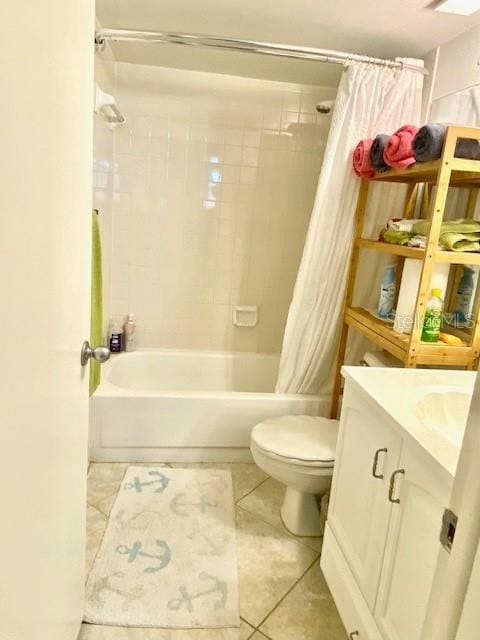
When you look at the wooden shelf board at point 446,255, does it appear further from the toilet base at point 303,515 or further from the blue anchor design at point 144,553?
the blue anchor design at point 144,553

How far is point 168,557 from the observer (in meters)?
1.66

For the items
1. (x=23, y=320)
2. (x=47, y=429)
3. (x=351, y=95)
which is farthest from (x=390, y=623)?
(x=351, y=95)

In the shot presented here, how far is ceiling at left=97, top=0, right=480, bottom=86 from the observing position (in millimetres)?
1715

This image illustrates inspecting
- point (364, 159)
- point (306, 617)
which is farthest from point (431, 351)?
point (306, 617)

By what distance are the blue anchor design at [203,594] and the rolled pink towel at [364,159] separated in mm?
1809

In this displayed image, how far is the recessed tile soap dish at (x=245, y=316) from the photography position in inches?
113

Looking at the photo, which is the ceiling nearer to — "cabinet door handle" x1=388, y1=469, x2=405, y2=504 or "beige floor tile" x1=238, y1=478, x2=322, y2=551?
"cabinet door handle" x1=388, y1=469, x2=405, y2=504

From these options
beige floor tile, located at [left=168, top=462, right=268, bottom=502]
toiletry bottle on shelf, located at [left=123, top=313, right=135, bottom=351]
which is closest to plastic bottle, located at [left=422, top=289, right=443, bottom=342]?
beige floor tile, located at [left=168, top=462, right=268, bottom=502]

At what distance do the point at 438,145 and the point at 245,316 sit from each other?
1.66 metres

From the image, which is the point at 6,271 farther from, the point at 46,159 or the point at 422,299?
the point at 422,299

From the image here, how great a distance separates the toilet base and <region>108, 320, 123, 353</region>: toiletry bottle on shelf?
143 centimetres

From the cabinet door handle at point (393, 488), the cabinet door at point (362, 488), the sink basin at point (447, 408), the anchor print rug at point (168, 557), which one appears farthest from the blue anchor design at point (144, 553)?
the sink basin at point (447, 408)

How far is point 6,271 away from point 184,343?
2285 millimetres

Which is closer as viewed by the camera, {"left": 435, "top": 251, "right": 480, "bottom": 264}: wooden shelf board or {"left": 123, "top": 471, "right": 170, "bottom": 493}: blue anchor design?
{"left": 435, "top": 251, "right": 480, "bottom": 264}: wooden shelf board
